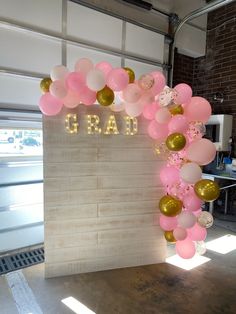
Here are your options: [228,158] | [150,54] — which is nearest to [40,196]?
[150,54]

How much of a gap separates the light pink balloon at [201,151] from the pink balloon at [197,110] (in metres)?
0.25

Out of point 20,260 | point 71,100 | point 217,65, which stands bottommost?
point 20,260

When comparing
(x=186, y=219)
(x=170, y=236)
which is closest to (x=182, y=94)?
(x=186, y=219)

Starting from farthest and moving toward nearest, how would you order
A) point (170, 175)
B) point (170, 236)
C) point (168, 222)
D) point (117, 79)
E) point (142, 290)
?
point (170, 236) < point (168, 222) < point (170, 175) < point (142, 290) < point (117, 79)

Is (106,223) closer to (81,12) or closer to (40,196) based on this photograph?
(40,196)

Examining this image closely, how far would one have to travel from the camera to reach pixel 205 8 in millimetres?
3748

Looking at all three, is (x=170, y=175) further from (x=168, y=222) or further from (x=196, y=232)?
(x=196, y=232)

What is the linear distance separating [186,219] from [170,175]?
1.49 ft

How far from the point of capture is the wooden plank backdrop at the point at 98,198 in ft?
8.11

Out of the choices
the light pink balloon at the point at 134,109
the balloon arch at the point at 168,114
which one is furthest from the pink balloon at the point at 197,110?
the light pink balloon at the point at 134,109

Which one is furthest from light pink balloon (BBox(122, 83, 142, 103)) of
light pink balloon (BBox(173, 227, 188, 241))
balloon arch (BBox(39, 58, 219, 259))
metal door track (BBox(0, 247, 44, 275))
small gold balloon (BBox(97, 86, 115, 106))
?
metal door track (BBox(0, 247, 44, 275))

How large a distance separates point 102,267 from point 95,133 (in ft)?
4.62

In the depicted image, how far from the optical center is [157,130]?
99.7 inches

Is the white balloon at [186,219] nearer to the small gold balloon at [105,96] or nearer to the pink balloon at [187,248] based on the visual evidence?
the pink balloon at [187,248]
